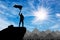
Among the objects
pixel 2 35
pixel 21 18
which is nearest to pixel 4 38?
pixel 2 35

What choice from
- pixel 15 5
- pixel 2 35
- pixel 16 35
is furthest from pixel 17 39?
pixel 15 5

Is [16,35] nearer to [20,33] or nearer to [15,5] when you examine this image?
[20,33]

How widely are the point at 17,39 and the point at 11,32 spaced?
729mm

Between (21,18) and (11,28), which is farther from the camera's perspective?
(21,18)

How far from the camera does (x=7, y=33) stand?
1113 cm

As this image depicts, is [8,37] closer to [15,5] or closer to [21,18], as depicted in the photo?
[15,5]

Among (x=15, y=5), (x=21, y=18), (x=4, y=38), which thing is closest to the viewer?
(x=4, y=38)

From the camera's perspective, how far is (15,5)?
1353cm

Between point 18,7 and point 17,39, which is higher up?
point 18,7

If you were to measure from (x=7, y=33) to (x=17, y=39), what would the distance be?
903mm

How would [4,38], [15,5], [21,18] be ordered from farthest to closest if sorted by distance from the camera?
[21,18], [15,5], [4,38]

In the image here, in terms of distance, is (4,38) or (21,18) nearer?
(4,38)

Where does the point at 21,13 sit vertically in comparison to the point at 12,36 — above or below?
above

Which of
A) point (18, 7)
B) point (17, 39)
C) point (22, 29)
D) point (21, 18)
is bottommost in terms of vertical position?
point (17, 39)
